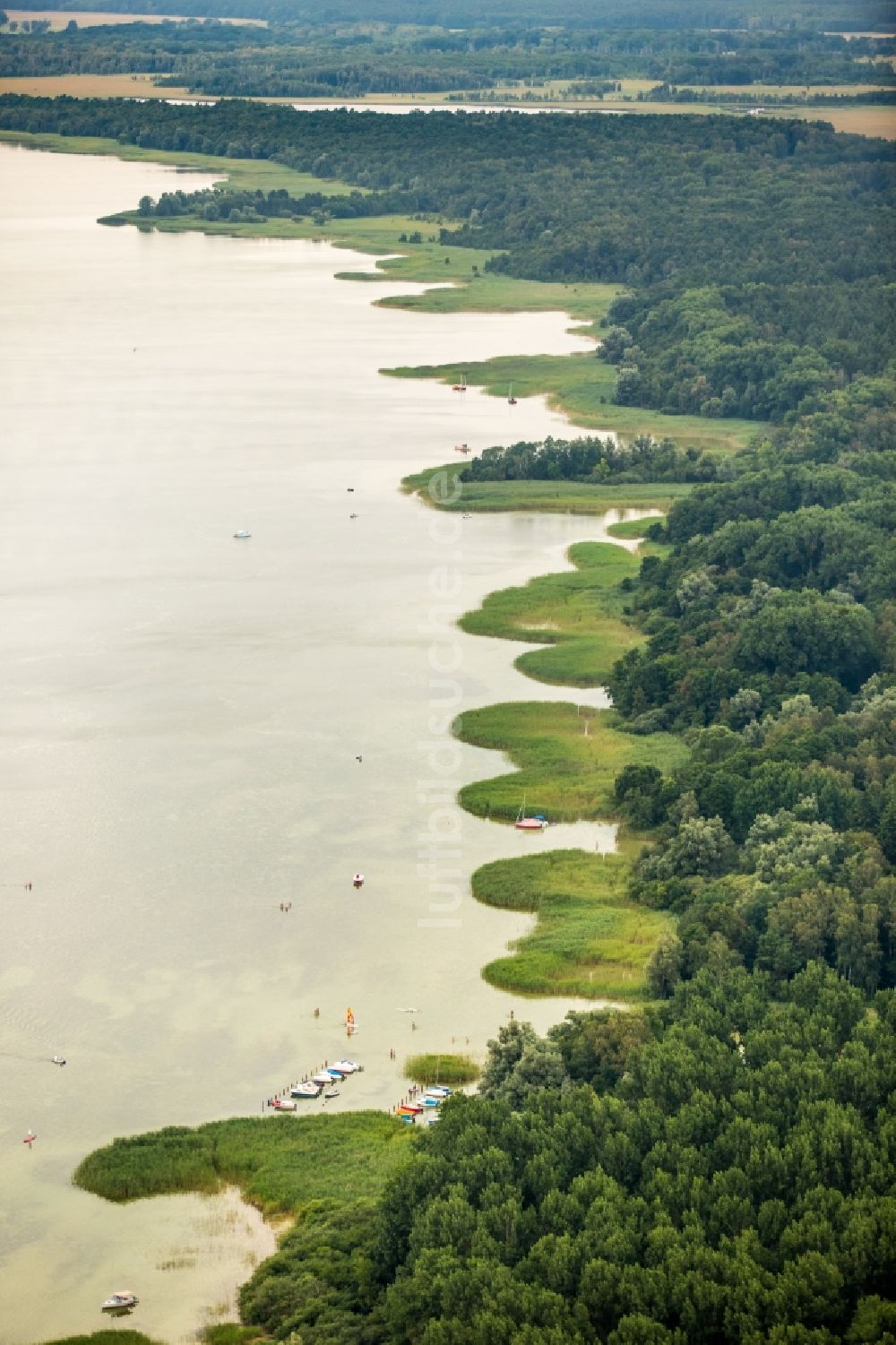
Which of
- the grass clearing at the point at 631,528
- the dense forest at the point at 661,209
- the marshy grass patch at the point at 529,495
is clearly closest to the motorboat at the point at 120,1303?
the grass clearing at the point at 631,528

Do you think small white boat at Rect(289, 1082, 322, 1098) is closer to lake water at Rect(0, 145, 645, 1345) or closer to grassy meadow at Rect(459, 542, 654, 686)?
lake water at Rect(0, 145, 645, 1345)

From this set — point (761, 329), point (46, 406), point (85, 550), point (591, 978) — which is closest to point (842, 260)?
point (761, 329)

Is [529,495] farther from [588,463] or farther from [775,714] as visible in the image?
[775,714]

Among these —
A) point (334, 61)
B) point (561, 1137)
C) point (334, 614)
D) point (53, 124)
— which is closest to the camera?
point (561, 1137)

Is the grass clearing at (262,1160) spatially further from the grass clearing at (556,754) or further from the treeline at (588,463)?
the treeline at (588,463)

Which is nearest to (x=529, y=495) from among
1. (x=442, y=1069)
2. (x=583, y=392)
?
(x=583, y=392)

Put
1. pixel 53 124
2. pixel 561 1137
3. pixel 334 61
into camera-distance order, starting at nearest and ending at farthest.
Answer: pixel 561 1137 → pixel 53 124 → pixel 334 61

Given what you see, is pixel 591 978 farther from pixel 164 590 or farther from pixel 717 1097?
pixel 164 590
